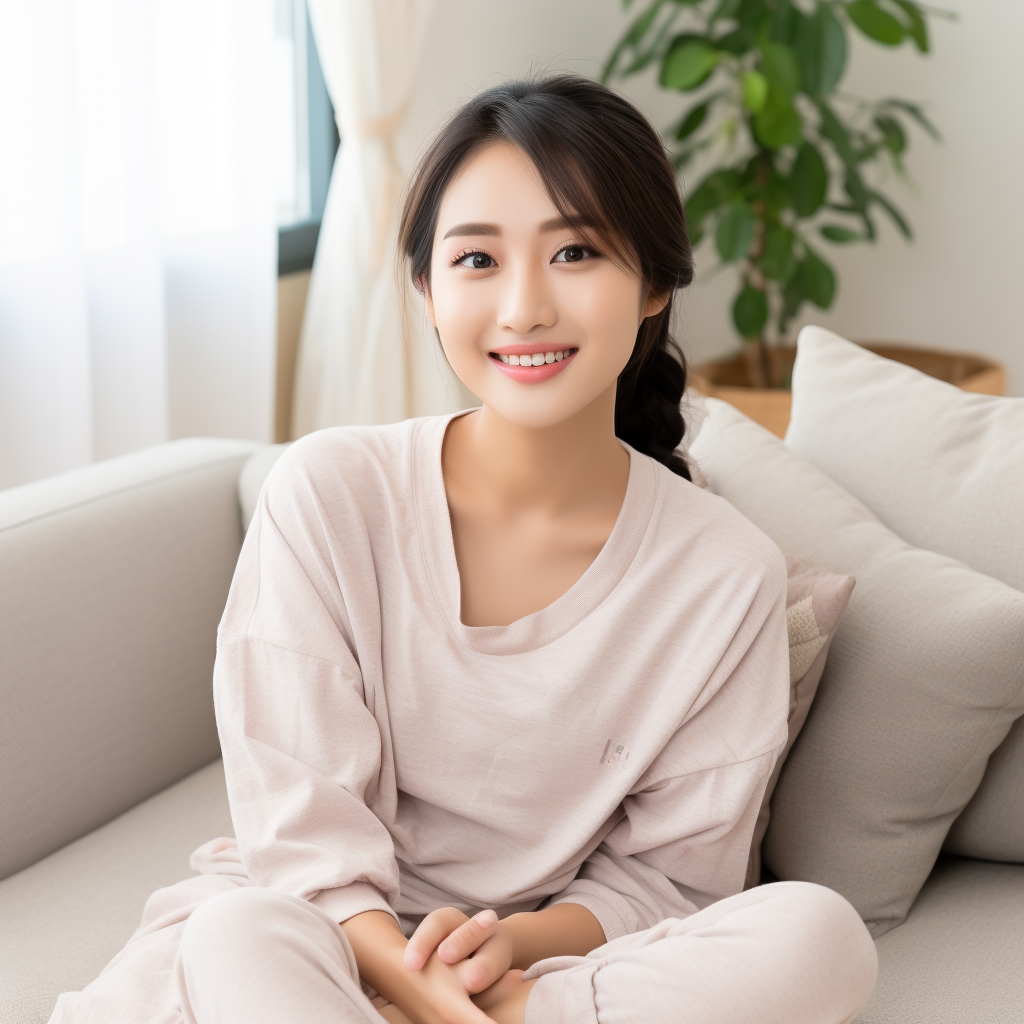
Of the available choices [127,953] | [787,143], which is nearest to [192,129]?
[787,143]

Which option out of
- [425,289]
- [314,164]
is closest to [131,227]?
[314,164]

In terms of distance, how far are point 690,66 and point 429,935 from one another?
2453 millimetres

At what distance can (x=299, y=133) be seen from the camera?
280 cm

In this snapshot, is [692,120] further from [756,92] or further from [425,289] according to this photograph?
[425,289]

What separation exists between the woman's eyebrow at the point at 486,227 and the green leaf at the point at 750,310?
7.06 feet

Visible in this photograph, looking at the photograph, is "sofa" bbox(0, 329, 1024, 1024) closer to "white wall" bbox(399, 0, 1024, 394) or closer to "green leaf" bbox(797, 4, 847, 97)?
"green leaf" bbox(797, 4, 847, 97)

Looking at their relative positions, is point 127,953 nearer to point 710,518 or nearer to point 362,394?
point 710,518

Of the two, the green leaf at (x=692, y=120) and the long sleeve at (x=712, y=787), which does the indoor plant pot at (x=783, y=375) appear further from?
the long sleeve at (x=712, y=787)

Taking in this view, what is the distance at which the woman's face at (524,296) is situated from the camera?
0.97 meters

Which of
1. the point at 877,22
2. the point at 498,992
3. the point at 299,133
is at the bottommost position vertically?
the point at 498,992

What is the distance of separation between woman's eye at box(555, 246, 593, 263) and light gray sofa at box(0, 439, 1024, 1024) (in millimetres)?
649

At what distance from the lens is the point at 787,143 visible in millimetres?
2793

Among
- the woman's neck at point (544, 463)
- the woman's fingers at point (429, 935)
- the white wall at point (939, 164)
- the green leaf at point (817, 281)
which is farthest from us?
the white wall at point (939, 164)

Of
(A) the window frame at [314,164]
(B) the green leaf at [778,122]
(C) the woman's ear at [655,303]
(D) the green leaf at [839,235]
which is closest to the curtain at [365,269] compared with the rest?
(A) the window frame at [314,164]
